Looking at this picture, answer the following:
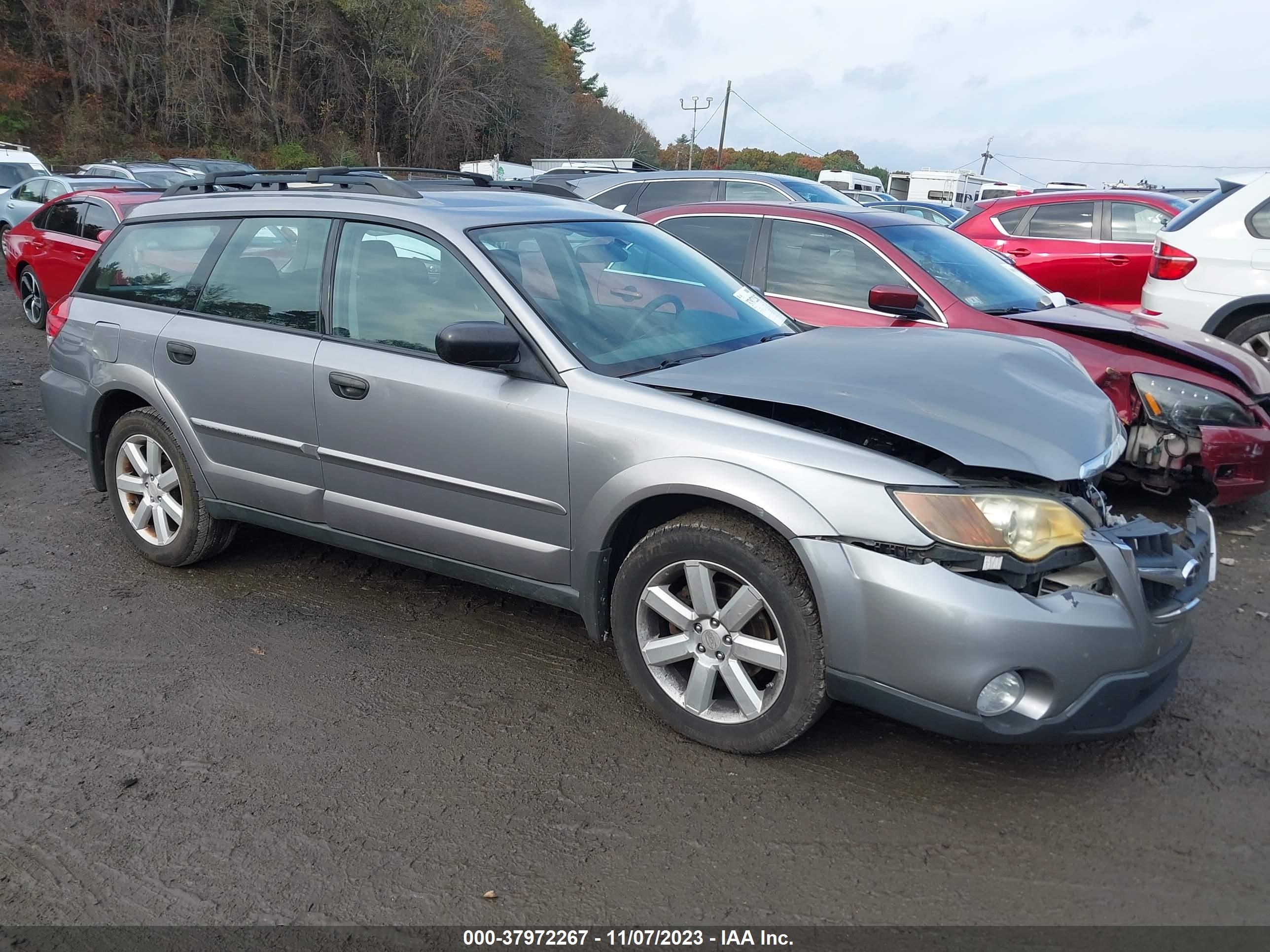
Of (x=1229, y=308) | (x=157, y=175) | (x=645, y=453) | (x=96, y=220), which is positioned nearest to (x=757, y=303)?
(x=645, y=453)

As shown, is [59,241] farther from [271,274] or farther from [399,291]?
[399,291]

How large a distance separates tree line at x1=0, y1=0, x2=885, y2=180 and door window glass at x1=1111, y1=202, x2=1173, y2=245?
38.0 metres

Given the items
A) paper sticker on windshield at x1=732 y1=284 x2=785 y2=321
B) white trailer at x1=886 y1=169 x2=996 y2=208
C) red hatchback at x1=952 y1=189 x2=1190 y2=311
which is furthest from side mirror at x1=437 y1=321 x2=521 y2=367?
white trailer at x1=886 y1=169 x2=996 y2=208

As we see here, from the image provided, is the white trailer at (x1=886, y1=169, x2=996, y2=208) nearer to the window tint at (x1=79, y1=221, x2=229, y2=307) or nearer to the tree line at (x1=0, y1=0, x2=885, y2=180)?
the tree line at (x1=0, y1=0, x2=885, y2=180)

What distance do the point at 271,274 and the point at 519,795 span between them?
248 centimetres

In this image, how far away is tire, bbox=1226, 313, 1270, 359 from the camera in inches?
267

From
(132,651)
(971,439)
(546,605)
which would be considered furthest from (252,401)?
(971,439)

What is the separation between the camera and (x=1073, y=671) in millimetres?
2691

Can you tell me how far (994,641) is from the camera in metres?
2.65

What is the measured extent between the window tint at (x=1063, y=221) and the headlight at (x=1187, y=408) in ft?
16.1

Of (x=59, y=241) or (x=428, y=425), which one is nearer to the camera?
(x=428, y=425)

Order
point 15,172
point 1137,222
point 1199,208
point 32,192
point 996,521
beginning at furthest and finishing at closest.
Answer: point 15,172
point 32,192
point 1137,222
point 1199,208
point 996,521

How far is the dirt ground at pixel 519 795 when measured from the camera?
2.53 meters

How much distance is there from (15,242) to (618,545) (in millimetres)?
10462
